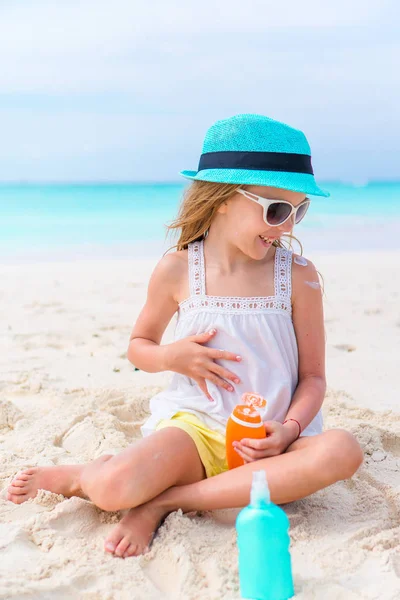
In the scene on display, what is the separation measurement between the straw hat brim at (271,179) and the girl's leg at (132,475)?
3.21 ft

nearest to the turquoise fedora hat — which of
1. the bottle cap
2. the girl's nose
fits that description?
the girl's nose

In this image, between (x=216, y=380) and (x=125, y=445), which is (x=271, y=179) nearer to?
(x=216, y=380)

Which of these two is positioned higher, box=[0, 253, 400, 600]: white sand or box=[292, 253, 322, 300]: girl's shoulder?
box=[292, 253, 322, 300]: girl's shoulder

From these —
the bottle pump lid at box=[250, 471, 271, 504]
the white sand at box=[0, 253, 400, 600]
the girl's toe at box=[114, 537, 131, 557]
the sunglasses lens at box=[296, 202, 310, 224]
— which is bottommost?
the white sand at box=[0, 253, 400, 600]

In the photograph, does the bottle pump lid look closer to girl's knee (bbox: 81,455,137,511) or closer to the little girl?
the little girl

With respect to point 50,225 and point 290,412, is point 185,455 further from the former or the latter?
point 50,225

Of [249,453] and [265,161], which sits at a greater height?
[265,161]

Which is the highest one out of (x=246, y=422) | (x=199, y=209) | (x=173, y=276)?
(x=199, y=209)

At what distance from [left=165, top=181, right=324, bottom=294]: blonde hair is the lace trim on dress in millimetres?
119

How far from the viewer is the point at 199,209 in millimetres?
3074

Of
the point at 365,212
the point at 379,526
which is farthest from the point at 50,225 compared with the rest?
the point at 379,526

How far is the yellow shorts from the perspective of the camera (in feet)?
9.12

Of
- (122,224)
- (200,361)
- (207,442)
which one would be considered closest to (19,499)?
(207,442)

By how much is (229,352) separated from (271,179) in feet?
2.25
